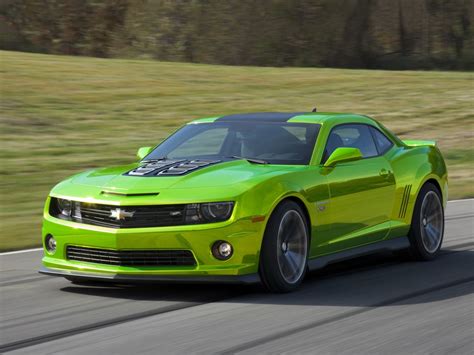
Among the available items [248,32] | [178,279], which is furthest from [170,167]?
[248,32]

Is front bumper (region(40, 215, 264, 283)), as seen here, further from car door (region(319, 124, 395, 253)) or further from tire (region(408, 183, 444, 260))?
tire (region(408, 183, 444, 260))

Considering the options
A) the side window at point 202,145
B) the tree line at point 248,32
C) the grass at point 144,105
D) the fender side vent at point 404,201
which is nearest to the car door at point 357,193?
the fender side vent at point 404,201

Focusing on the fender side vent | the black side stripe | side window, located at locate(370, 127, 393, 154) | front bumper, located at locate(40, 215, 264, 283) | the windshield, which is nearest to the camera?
front bumper, located at locate(40, 215, 264, 283)

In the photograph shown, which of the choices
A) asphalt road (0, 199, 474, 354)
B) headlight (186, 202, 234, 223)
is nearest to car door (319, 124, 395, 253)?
asphalt road (0, 199, 474, 354)

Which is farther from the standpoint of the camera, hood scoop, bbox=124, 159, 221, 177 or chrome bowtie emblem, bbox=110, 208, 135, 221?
hood scoop, bbox=124, 159, 221, 177

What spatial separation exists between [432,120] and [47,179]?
12.8m

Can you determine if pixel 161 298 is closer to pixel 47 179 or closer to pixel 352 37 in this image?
pixel 47 179

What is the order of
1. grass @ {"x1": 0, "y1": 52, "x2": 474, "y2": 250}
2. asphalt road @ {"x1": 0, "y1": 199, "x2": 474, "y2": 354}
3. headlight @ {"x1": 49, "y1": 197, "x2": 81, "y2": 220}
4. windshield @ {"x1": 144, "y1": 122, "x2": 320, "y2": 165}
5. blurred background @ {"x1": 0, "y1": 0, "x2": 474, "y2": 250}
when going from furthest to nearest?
1. blurred background @ {"x1": 0, "y1": 0, "x2": 474, "y2": 250}
2. grass @ {"x1": 0, "y1": 52, "x2": 474, "y2": 250}
3. windshield @ {"x1": 144, "y1": 122, "x2": 320, "y2": 165}
4. headlight @ {"x1": 49, "y1": 197, "x2": 81, "y2": 220}
5. asphalt road @ {"x1": 0, "y1": 199, "x2": 474, "y2": 354}

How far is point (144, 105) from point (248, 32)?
611 inches

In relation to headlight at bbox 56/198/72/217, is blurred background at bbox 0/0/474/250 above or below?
below

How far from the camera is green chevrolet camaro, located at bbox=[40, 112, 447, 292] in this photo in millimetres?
7184

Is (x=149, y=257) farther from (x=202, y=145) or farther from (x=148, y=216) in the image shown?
(x=202, y=145)

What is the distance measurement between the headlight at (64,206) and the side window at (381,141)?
9.92 feet

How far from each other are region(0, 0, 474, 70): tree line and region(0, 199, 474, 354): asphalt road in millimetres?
30520
